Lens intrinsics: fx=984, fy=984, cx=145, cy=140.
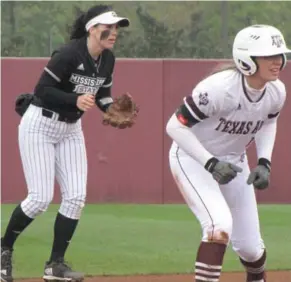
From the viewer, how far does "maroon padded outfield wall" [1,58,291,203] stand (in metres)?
13.3

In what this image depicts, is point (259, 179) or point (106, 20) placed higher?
point (106, 20)

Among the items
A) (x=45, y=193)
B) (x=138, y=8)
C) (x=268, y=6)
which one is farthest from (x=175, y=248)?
(x=268, y=6)

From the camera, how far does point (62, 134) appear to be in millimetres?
6727

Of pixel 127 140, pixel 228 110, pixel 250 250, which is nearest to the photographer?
pixel 228 110

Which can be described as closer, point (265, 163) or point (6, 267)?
point (265, 163)

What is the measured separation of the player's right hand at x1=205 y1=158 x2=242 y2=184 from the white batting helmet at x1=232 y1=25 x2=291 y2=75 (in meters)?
0.54

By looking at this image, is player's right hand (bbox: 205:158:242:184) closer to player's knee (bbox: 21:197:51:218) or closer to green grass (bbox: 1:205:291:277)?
player's knee (bbox: 21:197:51:218)

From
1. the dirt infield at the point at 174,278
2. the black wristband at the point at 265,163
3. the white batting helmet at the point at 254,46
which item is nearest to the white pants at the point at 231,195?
the black wristband at the point at 265,163

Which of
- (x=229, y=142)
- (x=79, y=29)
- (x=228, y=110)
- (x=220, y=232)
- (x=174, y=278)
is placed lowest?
(x=174, y=278)

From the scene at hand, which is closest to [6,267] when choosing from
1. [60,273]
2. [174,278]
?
[60,273]

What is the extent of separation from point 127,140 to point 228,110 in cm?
775

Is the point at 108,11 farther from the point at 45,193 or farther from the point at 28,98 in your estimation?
the point at 45,193

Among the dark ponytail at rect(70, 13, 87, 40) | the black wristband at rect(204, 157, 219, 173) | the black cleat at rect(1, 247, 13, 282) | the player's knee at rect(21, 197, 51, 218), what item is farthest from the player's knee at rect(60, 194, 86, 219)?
the black wristband at rect(204, 157, 219, 173)

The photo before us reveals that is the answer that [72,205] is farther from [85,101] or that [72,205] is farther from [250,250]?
[250,250]
